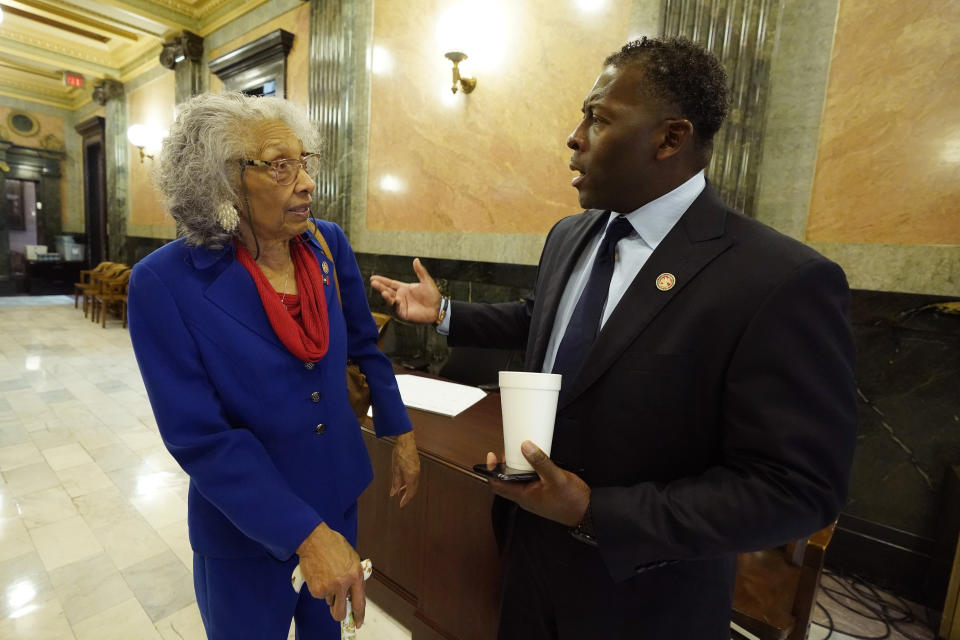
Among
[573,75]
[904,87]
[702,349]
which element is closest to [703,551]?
[702,349]

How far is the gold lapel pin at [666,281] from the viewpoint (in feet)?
2.88

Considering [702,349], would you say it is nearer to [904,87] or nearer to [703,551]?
[703,551]

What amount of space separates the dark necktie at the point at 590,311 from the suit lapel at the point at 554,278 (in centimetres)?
9

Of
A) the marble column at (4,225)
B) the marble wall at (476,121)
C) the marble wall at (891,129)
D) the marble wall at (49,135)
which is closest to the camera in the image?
the marble wall at (891,129)

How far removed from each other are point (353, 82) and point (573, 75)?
243 centimetres

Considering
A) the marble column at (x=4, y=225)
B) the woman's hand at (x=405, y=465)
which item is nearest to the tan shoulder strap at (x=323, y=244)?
the woman's hand at (x=405, y=465)

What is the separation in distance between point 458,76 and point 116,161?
9.69m

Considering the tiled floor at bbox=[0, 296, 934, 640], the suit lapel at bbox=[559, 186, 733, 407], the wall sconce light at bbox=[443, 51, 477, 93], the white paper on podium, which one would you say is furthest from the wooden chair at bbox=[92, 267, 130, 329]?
the suit lapel at bbox=[559, 186, 733, 407]

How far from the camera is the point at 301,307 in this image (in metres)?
1.13

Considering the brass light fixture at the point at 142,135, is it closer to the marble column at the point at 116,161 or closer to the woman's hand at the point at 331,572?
the marble column at the point at 116,161

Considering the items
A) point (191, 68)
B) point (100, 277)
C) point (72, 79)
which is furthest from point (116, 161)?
point (191, 68)

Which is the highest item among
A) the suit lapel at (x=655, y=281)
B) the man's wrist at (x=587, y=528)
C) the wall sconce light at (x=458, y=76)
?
the wall sconce light at (x=458, y=76)

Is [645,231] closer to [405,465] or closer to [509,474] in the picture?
[509,474]

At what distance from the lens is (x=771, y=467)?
75 cm
